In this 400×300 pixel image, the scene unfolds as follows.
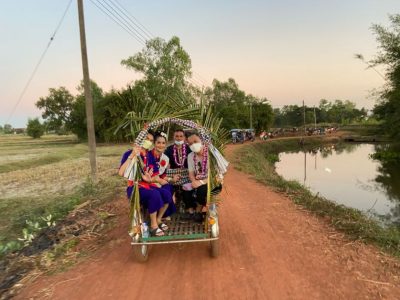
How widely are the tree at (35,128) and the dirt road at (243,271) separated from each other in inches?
2785

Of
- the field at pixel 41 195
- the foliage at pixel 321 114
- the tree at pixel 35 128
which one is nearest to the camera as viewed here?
the field at pixel 41 195

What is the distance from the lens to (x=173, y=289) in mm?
4152

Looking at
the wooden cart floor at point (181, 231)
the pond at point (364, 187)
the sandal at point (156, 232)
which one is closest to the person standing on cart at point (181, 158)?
the wooden cart floor at point (181, 231)

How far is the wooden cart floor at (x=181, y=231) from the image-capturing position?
184 inches

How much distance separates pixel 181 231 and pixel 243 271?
3.45ft

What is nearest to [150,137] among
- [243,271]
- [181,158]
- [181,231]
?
[181,158]

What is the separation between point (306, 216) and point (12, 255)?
5.81 metres

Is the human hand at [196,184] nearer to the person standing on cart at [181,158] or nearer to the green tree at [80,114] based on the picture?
the person standing on cart at [181,158]

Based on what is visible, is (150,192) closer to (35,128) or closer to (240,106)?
(240,106)

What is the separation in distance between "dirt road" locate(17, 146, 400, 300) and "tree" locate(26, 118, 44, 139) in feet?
232

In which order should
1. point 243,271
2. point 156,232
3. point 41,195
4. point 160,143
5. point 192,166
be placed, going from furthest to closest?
point 41,195
point 192,166
point 160,143
point 156,232
point 243,271

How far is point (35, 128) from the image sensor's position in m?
68.6

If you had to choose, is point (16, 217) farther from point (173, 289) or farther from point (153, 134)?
point (173, 289)

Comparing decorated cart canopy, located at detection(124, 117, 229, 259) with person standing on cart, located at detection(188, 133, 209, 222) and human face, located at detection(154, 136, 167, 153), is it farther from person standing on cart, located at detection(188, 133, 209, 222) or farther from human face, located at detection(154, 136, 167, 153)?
human face, located at detection(154, 136, 167, 153)
